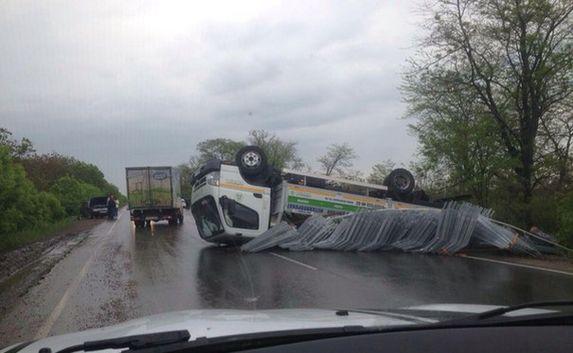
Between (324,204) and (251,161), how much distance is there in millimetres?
2627

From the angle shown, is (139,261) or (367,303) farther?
(139,261)

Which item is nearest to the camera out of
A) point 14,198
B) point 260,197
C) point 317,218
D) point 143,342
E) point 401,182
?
point 143,342

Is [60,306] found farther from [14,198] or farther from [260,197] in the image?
[14,198]

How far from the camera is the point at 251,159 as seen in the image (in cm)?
1830

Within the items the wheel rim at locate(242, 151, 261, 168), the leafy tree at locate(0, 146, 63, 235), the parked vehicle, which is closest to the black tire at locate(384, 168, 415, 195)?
the parked vehicle

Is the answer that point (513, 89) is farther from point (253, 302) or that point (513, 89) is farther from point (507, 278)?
point (253, 302)

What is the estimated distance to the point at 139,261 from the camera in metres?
15.1

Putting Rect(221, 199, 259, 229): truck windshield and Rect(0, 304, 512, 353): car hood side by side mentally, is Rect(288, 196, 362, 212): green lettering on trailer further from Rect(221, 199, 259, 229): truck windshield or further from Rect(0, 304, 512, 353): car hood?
Rect(0, 304, 512, 353): car hood

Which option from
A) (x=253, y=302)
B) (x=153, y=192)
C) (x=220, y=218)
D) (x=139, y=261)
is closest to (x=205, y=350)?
(x=253, y=302)

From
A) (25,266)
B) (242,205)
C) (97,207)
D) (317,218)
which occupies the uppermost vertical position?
(242,205)

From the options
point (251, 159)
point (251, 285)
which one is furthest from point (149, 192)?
point (251, 285)

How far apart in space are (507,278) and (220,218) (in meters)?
8.81

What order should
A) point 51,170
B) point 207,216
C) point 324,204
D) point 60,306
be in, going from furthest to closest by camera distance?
point 51,170, point 324,204, point 207,216, point 60,306

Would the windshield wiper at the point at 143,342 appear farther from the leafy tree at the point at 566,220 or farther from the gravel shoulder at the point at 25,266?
the leafy tree at the point at 566,220
